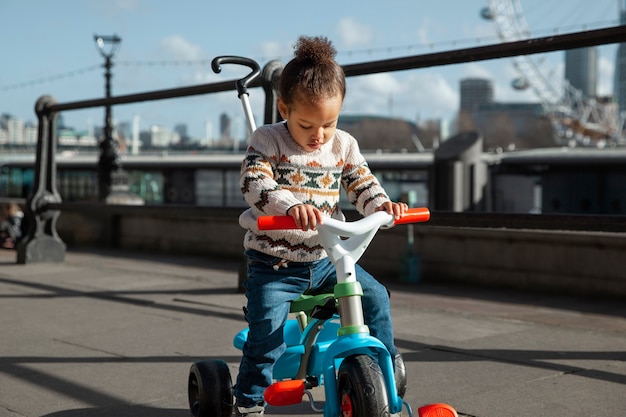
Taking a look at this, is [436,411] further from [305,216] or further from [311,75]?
[311,75]

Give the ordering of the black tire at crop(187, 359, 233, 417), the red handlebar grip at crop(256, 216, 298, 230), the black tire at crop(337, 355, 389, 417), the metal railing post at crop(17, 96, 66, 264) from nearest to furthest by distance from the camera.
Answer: the black tire at crop(337, 355, 389, 417)
the red handlebar grip at crop(256, 216, 298, 230)
the black tire at crop(187, 359, 233, 417)
the metal railing post at crop(17, 96, 66, 264)

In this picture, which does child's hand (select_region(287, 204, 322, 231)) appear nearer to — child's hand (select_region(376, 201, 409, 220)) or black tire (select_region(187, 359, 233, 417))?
child's hand (select_region(376, 201, 409, 220))

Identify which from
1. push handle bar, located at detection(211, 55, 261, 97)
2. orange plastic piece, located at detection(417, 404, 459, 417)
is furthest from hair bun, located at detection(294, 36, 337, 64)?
orange plastic piece, located at detection(417, 404, 459, 417)

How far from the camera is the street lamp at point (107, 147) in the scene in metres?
22.5

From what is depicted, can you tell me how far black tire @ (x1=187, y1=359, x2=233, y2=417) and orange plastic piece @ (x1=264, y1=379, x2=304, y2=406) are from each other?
0.34m

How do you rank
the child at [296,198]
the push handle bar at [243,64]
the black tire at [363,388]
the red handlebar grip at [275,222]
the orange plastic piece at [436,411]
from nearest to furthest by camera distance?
the black tire at [363,388]
the red handlebar grip at [275,222]
the orange plastic piece at [436,411]
the child at [296,198]
the push handle bar at [243,64]

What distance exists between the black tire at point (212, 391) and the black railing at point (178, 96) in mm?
1893

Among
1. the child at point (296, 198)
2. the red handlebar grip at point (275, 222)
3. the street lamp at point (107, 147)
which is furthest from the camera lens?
the street lamp at point (107, 147)

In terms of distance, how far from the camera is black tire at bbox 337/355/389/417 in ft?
8.73

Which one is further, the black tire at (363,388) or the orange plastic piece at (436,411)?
the orange plastic piece at (436,411)

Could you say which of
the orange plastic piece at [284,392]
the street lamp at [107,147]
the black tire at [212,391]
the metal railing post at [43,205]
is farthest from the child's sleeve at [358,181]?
the street lamp at [107,147]

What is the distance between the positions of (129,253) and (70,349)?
6043 mm

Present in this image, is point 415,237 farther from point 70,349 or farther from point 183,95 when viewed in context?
point 70,349

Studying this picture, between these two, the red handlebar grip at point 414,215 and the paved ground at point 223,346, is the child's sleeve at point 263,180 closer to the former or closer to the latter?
the red handlebar grip at point 414,215
